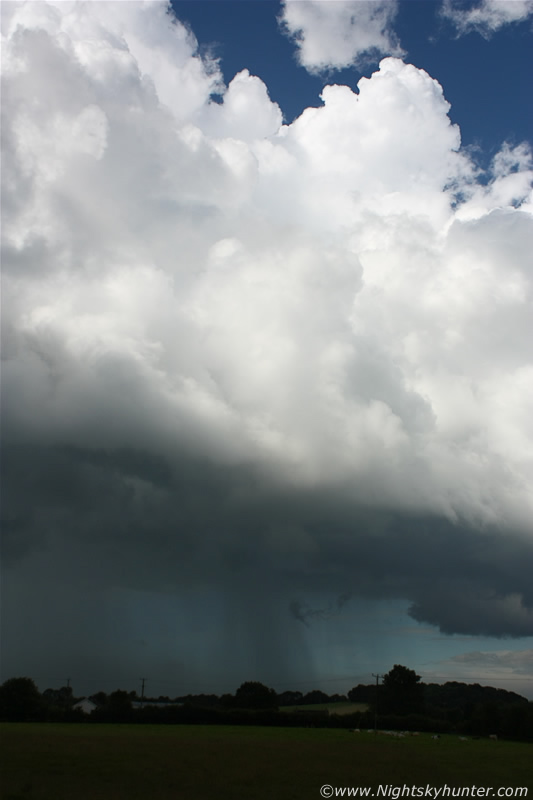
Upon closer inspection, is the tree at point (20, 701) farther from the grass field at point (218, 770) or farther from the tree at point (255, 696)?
the grass field at point (218, 770)

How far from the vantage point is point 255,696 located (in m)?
172

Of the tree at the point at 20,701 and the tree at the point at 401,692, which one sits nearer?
the tree at the point at 20,701

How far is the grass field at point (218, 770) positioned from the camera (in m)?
33.8

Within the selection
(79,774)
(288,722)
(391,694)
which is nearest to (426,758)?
(79,774)

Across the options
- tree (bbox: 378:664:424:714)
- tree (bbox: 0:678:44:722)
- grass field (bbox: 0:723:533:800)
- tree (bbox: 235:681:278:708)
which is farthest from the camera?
tree (bbox: 378:664:424:714)

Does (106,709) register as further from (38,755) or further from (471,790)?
(471,790)

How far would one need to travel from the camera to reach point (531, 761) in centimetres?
5909

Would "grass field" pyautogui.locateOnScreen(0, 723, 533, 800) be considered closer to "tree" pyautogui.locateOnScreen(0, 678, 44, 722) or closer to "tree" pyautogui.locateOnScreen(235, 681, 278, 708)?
"tree" pyautogui.locateOnScreen(0, 678, 44, 722)

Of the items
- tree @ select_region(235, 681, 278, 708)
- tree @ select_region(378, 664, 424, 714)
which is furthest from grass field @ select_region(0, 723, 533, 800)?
tree @ select_region(378, 664, 424, 714)

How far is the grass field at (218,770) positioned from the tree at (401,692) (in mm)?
130795

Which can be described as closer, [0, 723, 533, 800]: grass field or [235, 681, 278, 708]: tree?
[0, 723, 533, 800]: grass field

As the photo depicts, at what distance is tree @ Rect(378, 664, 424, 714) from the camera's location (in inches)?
7200

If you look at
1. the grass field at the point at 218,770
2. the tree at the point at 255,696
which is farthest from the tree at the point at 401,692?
the grass field at the point at 218,770

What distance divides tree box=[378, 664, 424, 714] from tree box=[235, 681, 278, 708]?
34584 mm
